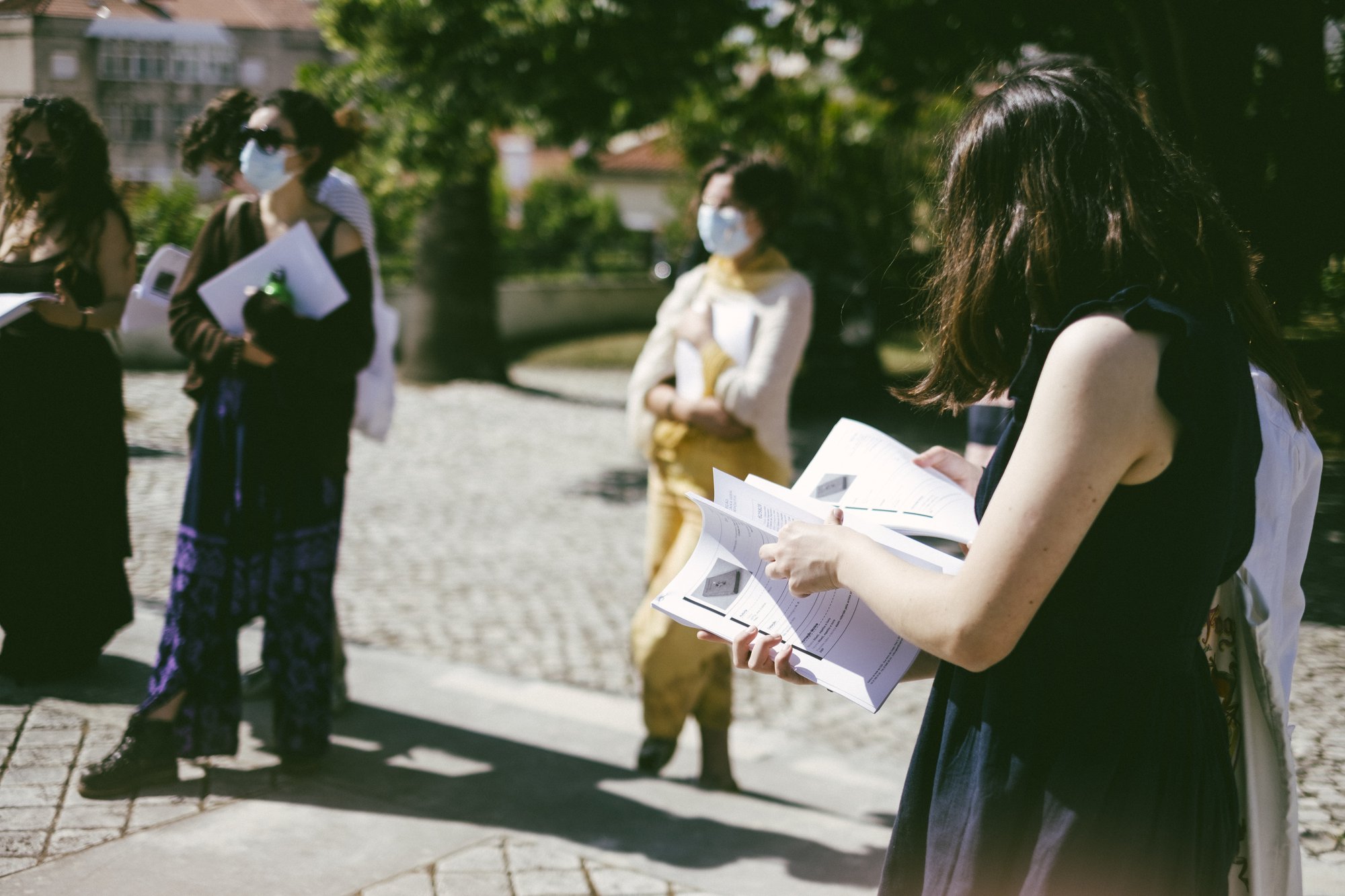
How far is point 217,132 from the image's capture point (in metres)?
4.06

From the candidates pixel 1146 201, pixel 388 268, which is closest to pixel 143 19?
pixel 1146 201

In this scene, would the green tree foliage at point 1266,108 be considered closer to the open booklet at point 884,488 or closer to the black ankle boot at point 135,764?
the open booklet at point 884,488

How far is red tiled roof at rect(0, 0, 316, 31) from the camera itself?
4.61 metres

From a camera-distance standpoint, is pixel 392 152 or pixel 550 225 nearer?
pixel 392 152

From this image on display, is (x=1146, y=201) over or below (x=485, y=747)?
over

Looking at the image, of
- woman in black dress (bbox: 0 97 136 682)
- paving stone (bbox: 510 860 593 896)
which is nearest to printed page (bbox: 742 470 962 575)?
paving stone (bbox: 510 860 593 896)

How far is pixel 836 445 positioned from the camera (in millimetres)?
2084

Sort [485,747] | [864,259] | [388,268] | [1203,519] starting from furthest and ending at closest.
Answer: [388,268]
[864,259]
[485,747]
[1203,519]

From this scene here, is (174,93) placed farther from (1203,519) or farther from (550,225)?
(550,225)

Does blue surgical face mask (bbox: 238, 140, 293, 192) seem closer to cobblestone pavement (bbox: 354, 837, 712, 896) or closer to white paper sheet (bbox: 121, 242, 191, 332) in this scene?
white paper sheet (bbox: 121, 242, 191, 332)

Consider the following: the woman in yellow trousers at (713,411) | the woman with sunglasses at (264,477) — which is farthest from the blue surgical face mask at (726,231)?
the woman with sunglasses at (264,477)

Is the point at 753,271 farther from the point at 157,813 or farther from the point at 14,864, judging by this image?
the point at 14,864

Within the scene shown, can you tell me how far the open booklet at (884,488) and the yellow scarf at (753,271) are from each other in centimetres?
216

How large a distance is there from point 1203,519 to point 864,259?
1488 cm
